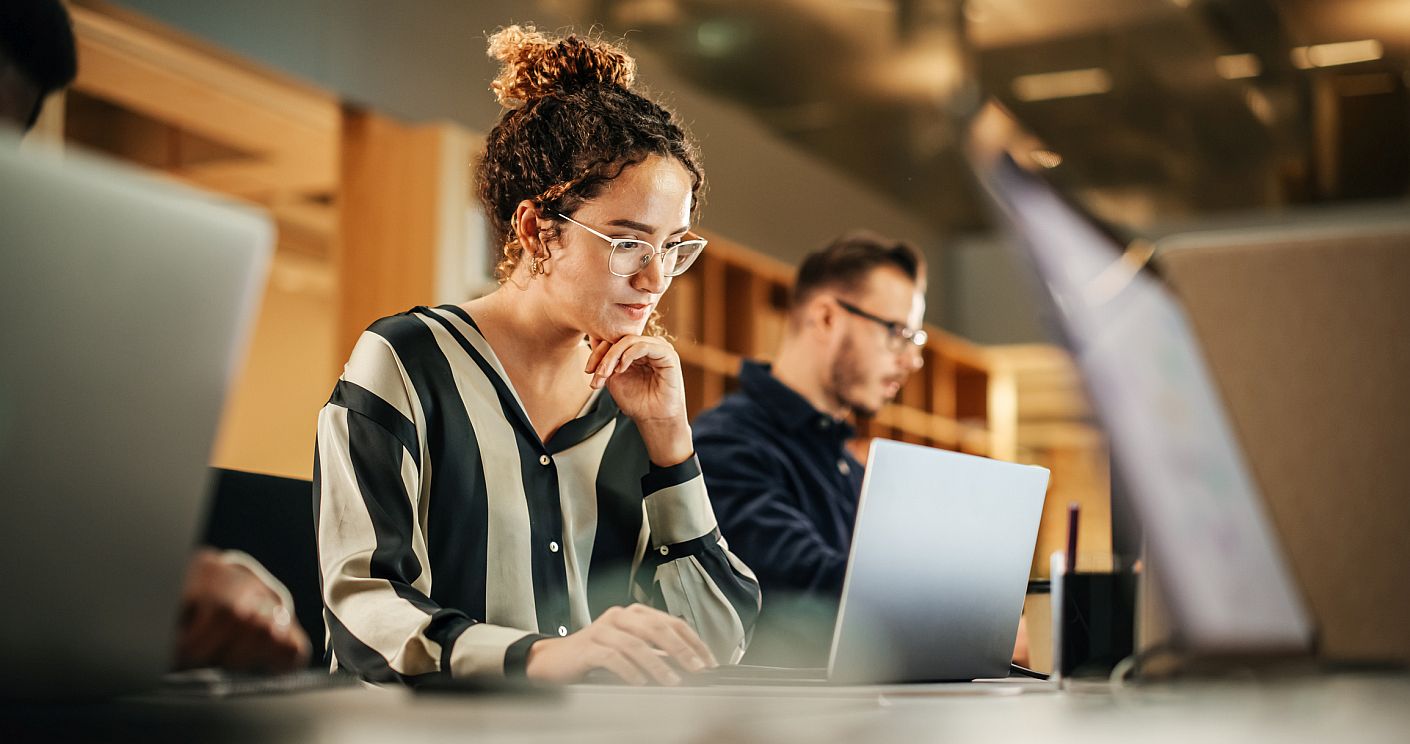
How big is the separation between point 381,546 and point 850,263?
168 centimetres

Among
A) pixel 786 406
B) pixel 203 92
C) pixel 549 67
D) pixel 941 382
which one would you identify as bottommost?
pixel 786 406

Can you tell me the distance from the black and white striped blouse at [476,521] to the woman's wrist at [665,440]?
0.05ft

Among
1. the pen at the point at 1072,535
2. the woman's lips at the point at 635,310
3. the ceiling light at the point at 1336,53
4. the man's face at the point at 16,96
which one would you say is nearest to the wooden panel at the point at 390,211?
the woman's lips at the point at 635,310

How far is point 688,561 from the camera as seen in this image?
1520 millimetres

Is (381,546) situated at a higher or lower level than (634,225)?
lower

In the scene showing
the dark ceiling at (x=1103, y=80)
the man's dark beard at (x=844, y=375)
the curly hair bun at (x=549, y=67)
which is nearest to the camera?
the curly hair bun at (x=549, y=67)

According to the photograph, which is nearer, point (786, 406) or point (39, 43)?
point (39, 43)

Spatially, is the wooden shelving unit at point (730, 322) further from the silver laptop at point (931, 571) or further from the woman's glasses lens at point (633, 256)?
the silver laptop at point (931, 571)

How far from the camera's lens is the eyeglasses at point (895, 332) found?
8.73 feet

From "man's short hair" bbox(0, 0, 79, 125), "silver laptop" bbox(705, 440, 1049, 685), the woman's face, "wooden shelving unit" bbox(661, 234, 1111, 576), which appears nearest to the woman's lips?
the woman's face

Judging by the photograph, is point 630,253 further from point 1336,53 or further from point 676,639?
point 1336,53

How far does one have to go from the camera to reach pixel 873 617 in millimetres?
1146

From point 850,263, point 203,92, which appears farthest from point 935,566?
point 203,92

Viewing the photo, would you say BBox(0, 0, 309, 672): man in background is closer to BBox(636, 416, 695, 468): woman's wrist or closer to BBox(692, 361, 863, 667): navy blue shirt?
BBox(636, 416, 695, 468): woman's wrist
